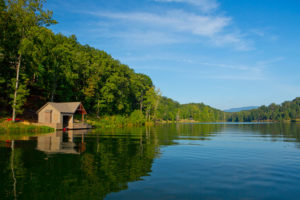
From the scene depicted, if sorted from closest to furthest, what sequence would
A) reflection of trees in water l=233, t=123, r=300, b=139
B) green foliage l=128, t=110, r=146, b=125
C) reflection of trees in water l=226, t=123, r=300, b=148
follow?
reflection of trees in water l=226, t=123, r=300, b=148, reflection of trees in water l=233, t=123, r=300, b=139, green foliage l=128, t=110, r=146, b=125

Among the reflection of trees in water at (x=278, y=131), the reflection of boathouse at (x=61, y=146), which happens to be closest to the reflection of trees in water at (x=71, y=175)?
the reflection of boathouse at (x=61, y=146)

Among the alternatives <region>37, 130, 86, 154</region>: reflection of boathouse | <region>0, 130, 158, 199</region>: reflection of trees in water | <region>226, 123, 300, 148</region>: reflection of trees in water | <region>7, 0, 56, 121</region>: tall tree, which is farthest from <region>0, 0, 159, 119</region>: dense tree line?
<region>226, 123, 300, 148</region>: reflection of trees in water

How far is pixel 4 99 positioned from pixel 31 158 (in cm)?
4550

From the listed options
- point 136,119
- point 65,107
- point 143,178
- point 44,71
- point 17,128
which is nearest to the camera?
point 143,178

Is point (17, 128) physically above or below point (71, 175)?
above

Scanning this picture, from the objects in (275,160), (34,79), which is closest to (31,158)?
(275,160)

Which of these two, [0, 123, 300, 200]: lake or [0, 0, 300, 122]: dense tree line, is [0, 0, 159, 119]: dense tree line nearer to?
[0, 0, 300, 122]: dense tree line

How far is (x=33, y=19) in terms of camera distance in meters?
40.3

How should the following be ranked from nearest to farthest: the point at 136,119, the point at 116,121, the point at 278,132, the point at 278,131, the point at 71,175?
the point at 71,175 → the point at 278,132 → the point at 278,131 → the point at 116,121 → the point at 136,119

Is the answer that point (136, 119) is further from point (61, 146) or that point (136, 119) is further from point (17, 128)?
point (61, 146)

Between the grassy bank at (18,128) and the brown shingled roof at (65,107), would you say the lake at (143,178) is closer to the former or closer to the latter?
the grassy bank at (18,128)

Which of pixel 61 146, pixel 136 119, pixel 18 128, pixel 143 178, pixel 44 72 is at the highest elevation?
pixel 44 72

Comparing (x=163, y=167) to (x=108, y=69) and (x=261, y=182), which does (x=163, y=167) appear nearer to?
(x=261, y=182)

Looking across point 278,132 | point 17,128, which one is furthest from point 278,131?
point 17,128
